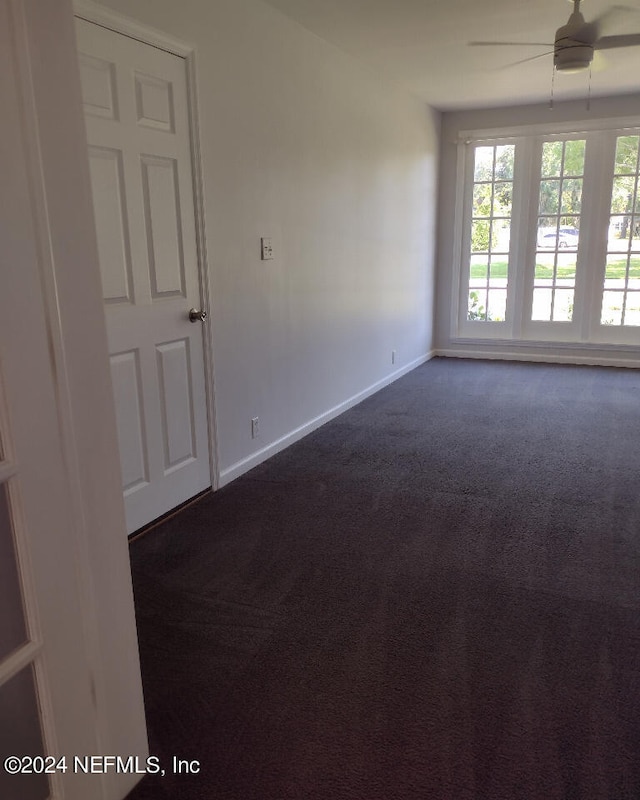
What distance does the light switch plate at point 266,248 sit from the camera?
3406 mm

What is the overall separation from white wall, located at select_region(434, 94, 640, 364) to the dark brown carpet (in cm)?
276

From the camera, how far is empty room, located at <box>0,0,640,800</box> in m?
1.19

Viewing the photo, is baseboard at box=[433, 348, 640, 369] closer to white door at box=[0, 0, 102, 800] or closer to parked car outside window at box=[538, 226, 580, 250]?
parked car outside window at box=[538, 226, 580, 250]

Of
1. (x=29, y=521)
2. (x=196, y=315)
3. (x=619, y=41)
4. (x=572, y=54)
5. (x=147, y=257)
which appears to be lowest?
(x=29, y=521)

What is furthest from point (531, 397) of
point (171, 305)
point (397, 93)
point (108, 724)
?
point (108, 724)

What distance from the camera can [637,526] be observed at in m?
2.76

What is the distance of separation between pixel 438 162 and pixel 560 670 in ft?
18.3

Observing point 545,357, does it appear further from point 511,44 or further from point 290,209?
point 290,209

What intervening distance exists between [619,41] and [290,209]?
230cm

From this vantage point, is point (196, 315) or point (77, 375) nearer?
point (77, 375)

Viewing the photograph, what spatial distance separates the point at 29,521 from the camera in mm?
1138

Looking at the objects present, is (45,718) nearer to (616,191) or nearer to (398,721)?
(398,721)

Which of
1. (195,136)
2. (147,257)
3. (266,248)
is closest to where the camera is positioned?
(147,257)

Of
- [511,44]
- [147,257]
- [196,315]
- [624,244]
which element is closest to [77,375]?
[147,257]
